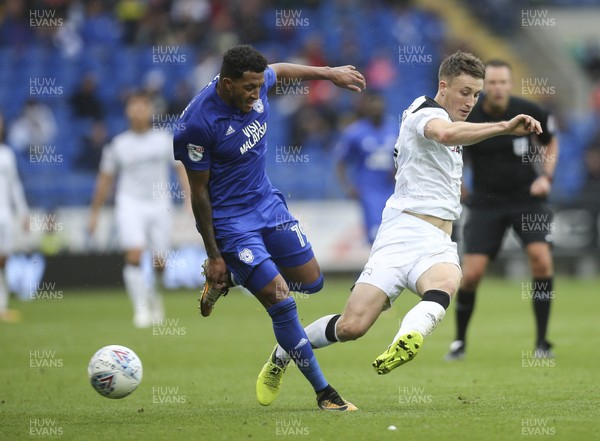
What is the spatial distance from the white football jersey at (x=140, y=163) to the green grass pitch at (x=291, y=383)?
1.74m

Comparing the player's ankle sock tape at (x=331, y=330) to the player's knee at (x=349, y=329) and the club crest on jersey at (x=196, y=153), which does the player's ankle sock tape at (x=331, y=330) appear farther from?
the club crest on jersey at (x=196, y=153)

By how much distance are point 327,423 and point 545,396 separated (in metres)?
1.89

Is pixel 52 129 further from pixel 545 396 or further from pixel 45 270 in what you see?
pixel 545 396

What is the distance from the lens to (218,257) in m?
7.23

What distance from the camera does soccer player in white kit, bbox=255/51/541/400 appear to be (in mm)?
6969

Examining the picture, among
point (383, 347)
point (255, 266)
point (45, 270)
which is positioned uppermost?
point (255, 266)

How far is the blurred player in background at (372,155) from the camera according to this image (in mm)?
15773

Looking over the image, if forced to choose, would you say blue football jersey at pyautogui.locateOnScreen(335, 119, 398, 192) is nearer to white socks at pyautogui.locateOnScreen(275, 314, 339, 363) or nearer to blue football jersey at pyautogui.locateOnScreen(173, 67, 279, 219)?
blue football jersey at pyautogui.locateOnScreen(173, 67, 279, 219)

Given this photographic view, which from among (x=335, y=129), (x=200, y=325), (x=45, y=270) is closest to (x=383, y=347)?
(x=200, y=325)

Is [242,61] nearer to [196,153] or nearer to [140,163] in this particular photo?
[196,153]

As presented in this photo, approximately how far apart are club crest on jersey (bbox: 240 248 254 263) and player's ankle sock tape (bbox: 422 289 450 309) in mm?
1203

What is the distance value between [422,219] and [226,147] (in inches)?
55.7

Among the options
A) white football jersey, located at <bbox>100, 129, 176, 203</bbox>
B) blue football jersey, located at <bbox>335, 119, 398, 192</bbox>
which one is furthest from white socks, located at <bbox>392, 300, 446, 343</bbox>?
blue football jersey, located at <bbox>335, 119, 398, 192</bbox>

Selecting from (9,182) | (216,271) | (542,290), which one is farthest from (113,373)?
(9,182)
